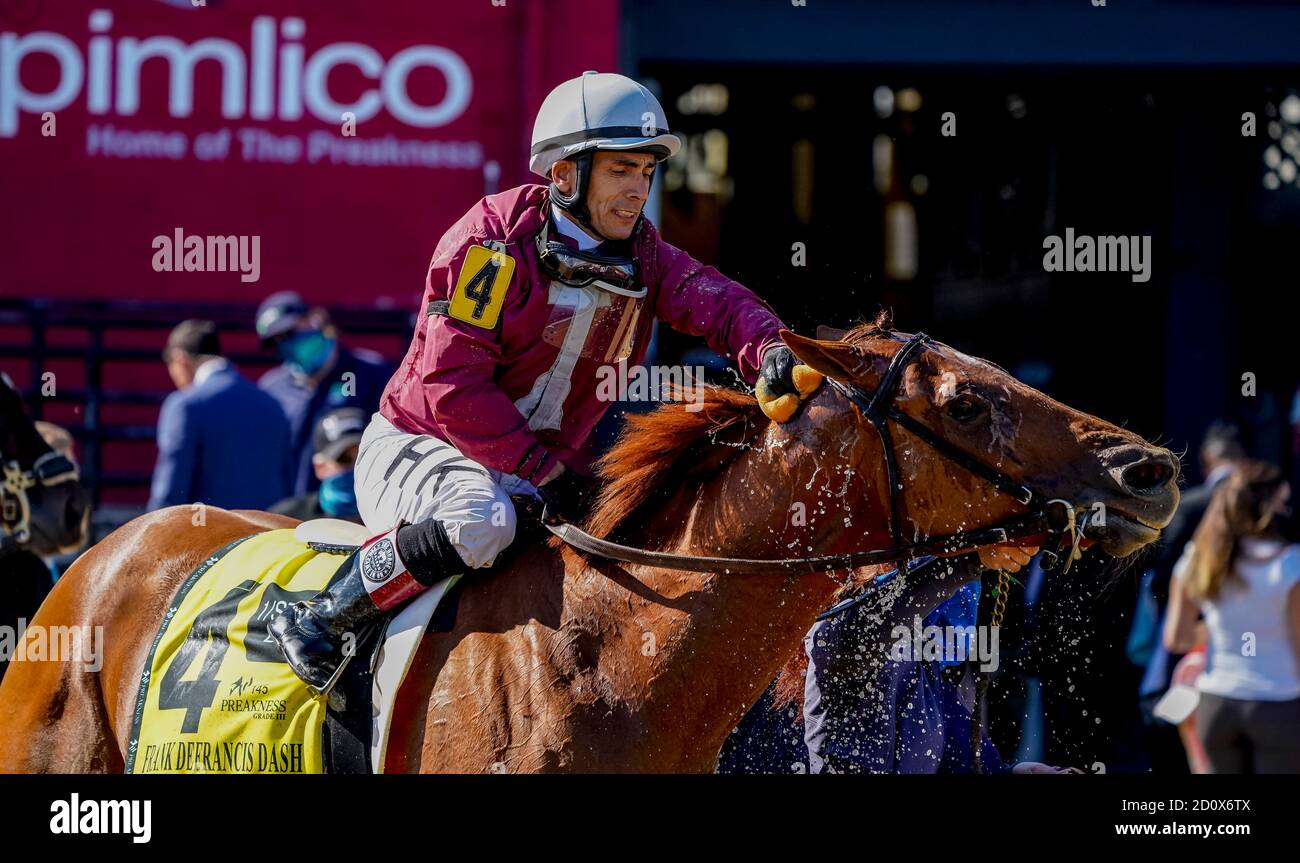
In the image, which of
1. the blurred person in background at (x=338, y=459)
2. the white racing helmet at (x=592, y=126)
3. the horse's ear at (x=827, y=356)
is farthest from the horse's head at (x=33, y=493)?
the horse's ear at (x=827, y=356)

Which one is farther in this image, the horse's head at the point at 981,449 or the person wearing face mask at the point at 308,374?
the person wearing face mask at the point at 308,374

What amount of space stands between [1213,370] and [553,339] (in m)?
6.04

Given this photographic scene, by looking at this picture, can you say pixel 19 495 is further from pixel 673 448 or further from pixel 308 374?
pixel 673 448

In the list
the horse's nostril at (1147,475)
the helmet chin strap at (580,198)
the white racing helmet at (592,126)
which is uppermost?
the white racing helmet at (592,126)

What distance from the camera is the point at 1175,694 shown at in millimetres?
6348

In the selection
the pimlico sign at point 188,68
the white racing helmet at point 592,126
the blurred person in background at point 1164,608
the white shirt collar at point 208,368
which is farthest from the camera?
the pimlico sign at point 188,68

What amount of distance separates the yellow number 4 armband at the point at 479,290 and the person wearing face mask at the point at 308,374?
12.2 feet

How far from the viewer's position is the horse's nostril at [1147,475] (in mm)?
3262

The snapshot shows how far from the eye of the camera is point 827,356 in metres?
3.40

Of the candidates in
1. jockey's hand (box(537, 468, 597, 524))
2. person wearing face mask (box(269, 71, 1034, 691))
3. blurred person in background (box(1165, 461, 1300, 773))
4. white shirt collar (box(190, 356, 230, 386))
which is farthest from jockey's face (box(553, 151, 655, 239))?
white shirt collar (box(190, 356, 230, 386))

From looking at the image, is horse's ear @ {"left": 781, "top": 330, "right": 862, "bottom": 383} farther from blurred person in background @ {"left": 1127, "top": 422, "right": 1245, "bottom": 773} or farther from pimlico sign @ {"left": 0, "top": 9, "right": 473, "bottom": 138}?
pimlico sign @ {"left": 0, "top": 9, "right": 473, "bottom": 138}

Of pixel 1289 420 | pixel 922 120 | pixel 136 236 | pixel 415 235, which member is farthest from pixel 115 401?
pixel 1289 420

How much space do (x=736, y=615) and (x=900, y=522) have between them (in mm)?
403

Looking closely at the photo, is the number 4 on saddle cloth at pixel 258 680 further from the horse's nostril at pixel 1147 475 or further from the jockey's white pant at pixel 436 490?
the horse's nostril at pixel 1147 475
